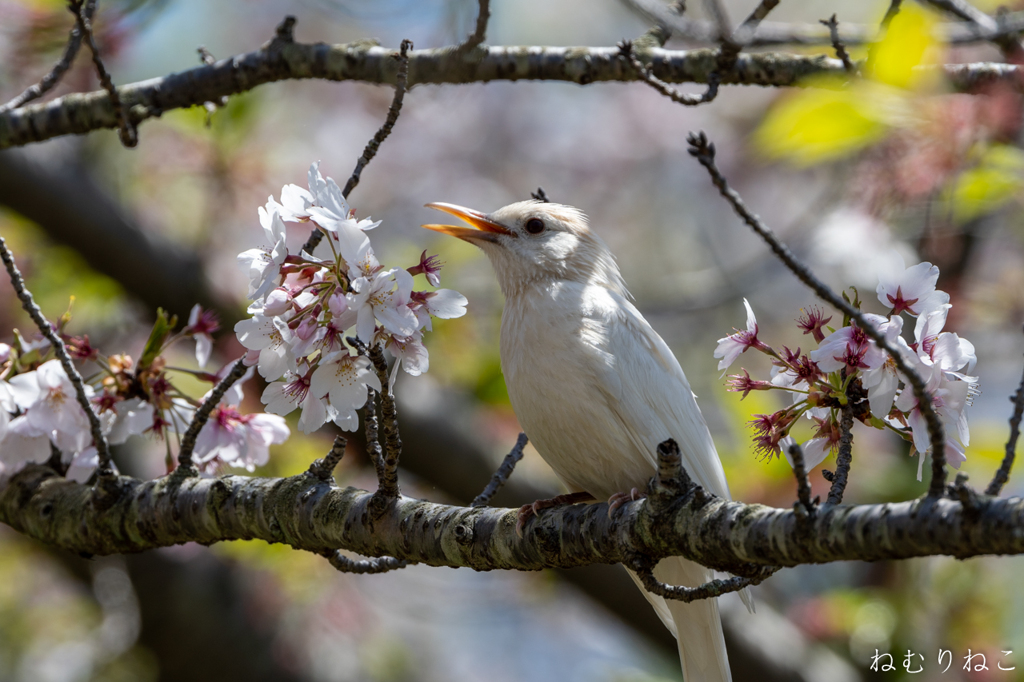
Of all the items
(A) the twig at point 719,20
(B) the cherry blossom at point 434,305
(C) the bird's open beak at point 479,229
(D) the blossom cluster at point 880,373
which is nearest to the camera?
(D) the blossom cluster at point 880,373

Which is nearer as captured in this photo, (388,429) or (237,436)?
(388,429)

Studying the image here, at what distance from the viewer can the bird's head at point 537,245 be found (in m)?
3.55

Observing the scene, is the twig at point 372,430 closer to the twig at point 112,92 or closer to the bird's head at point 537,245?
the bird's head at point 537,245

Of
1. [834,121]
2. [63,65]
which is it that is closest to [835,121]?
[834,121]

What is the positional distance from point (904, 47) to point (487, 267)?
7.44 metres

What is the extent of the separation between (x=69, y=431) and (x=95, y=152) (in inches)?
186

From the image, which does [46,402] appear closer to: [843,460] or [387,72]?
[387,72]

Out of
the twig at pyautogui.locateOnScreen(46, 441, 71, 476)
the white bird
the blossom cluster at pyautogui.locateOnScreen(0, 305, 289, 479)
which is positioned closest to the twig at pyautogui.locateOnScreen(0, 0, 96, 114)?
the blossom cluster at pyautogui.locateOnScreen(0, 305, 289, 479)

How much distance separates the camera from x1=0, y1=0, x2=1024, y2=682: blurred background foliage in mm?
3780

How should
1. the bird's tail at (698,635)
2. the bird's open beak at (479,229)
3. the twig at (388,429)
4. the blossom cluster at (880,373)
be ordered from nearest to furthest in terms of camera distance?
the twig at (388,429)
the blossom cluster at (880,373)
the bird's tail at (698,635)
the bird's open beak at (479,229)

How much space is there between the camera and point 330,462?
253 cm

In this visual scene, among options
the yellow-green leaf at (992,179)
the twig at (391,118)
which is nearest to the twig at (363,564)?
the twig at (391,118)

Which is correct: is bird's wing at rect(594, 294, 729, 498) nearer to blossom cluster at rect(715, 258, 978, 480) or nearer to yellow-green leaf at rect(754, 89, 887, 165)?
blossom cluster at rect(715, 258, 978, 480)

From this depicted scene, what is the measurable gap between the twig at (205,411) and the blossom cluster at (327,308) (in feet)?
0.78
